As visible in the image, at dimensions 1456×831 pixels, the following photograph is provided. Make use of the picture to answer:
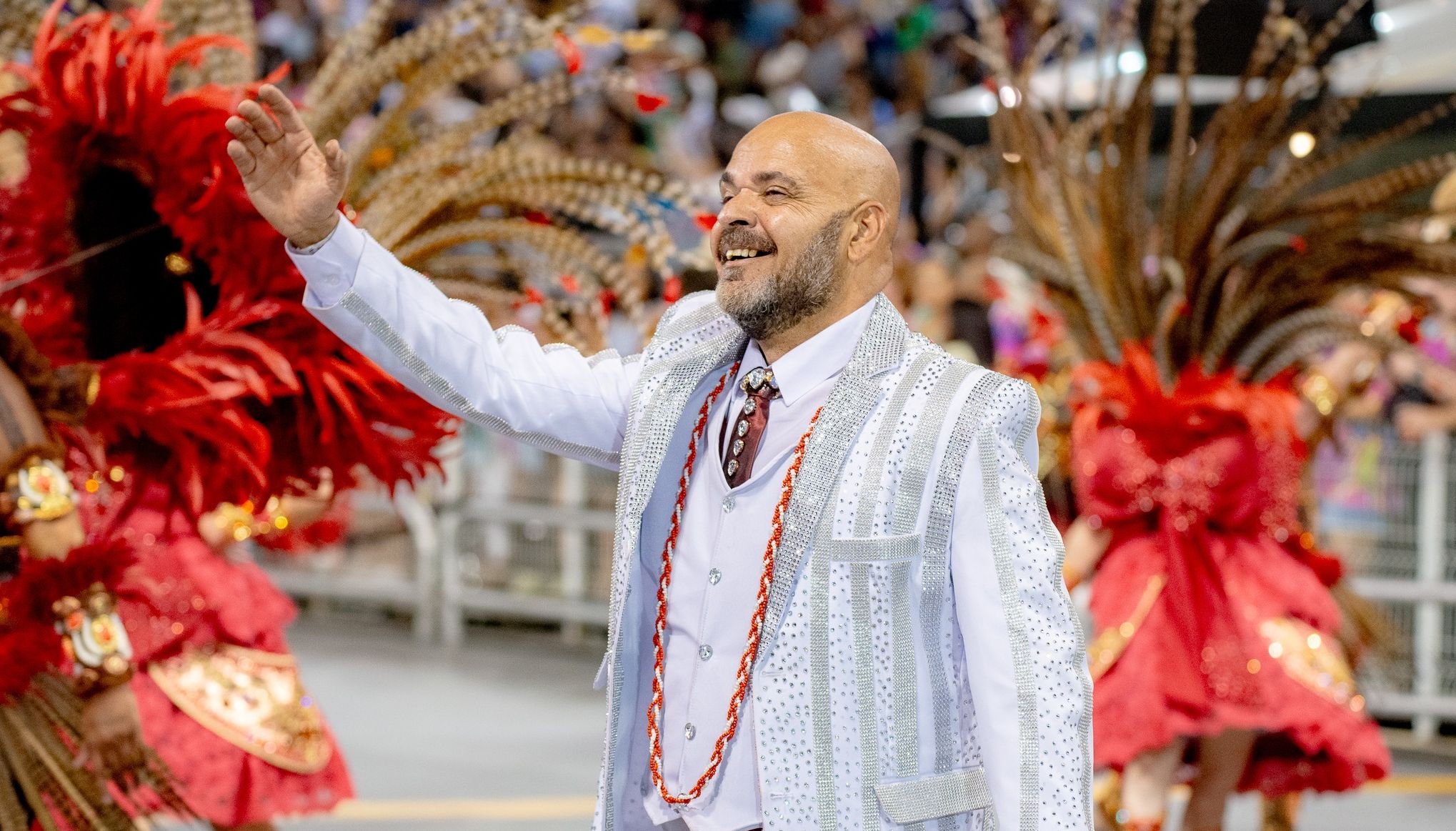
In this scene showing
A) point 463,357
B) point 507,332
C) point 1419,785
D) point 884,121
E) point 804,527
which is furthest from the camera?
point 884,121

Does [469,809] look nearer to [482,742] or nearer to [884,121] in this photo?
[482,742]

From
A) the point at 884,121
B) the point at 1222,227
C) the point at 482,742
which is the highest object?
the point at 884,121

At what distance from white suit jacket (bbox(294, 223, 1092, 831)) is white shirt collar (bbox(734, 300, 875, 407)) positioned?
0.04 meters

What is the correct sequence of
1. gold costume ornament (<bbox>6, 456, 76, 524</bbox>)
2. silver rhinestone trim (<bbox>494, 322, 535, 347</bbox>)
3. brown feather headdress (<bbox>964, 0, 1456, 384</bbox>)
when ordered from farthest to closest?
brown feather headdress (<bbox>964, 0, 1456, 384</bbox>), gold costume ornament (<bbox>6, 456, 76, 524</bbox>), silver rhinestone trim (<bbox>494, 322, 535, 347</bbox>)

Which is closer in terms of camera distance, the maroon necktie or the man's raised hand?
the man's raised hand

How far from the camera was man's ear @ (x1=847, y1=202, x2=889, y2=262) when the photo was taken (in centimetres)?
216

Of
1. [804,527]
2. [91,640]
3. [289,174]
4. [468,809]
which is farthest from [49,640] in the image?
[468,809]

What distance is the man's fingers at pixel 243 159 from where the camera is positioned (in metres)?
1.94

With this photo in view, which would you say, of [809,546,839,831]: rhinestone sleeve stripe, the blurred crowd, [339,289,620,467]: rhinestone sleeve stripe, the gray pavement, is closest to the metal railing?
the gray pavement

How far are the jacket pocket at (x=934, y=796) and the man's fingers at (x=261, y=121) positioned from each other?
99cm

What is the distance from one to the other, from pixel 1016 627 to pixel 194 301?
4.83 ft

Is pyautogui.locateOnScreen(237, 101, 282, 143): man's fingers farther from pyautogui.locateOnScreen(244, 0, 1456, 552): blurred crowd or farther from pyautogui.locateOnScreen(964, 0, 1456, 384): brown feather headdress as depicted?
pyautogui.locateOnScreen(244, 0, 1456, 552): blurred crowd

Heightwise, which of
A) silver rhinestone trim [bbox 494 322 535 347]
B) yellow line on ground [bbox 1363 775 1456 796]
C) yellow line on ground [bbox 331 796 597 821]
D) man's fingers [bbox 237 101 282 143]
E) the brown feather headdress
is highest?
the brown feather headdress

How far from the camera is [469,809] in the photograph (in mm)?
5270
